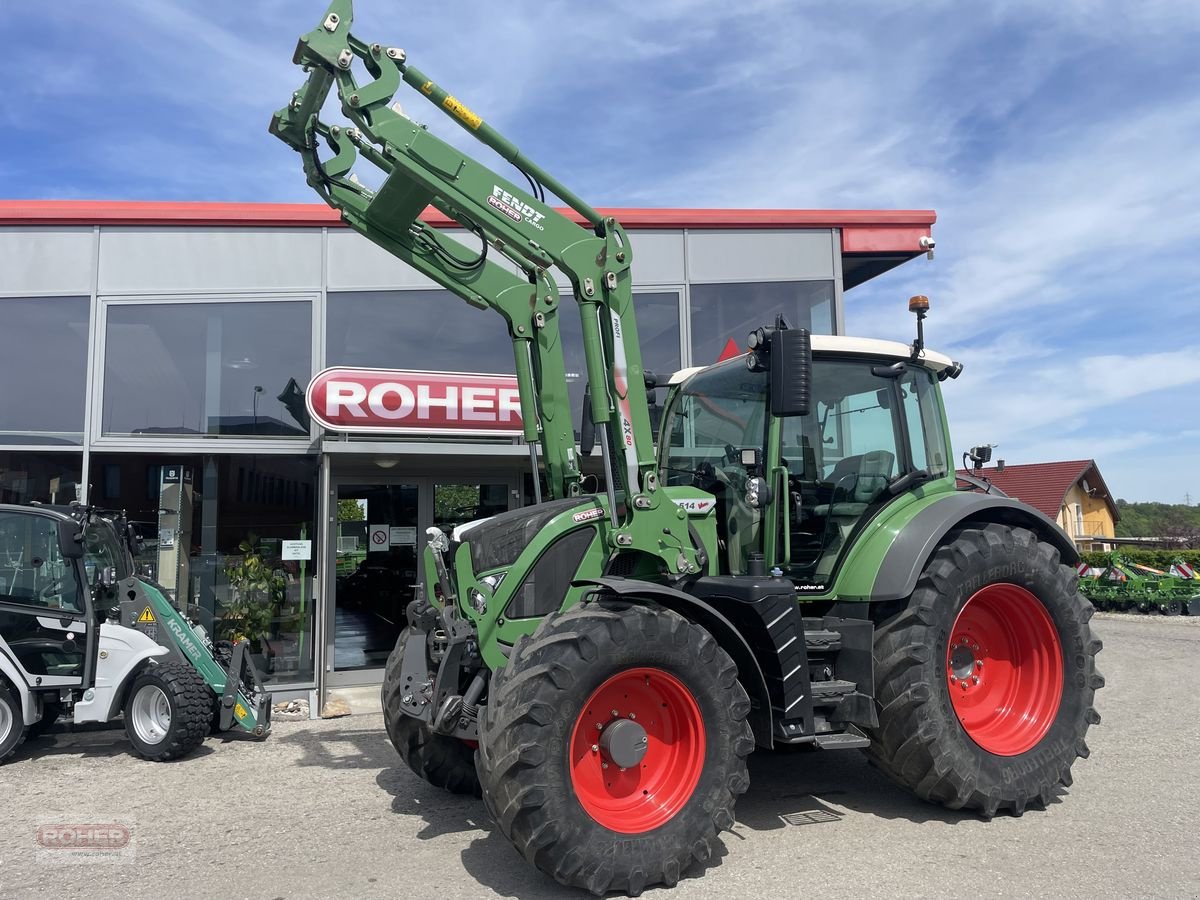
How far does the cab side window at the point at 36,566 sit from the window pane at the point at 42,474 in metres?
1.84

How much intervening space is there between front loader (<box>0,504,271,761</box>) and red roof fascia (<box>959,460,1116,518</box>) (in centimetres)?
3456

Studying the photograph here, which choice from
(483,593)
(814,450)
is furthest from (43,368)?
(814,450)

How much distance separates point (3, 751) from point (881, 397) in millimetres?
7022

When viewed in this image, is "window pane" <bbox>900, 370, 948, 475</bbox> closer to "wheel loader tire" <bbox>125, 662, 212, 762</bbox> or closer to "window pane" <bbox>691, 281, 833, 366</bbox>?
"window pane" <bbox>691, 281, 833, 366</bbox>

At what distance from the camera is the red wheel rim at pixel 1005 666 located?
213 inches

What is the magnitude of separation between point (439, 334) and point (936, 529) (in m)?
6.49

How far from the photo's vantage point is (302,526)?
9516mm

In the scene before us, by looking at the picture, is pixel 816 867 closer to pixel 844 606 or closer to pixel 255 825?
pixel 844 606

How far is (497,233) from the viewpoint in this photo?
16.1 ft

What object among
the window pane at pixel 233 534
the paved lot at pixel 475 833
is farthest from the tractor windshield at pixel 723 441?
the window pane at pixel 233 534

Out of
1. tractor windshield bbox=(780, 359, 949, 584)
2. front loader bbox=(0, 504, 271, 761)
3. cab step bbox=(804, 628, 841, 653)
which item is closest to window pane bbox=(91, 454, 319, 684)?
front loader bbox=(0, 504, 271, 761)

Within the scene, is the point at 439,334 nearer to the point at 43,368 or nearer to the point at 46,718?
the point at 43,368

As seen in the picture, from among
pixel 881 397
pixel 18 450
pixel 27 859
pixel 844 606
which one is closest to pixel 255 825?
pixel 27 859

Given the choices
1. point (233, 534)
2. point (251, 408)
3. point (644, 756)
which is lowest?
point (644, 756)
